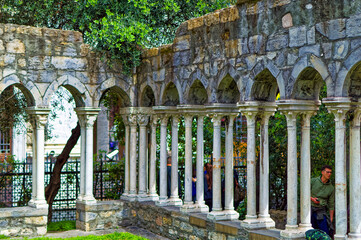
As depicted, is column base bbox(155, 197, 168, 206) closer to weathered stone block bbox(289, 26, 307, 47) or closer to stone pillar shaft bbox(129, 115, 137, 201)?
stone pillar shaft bbox(129, 115, 137, 201)

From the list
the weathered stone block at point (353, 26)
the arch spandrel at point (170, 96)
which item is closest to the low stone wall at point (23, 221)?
the arch spandrel at point (170, 96)

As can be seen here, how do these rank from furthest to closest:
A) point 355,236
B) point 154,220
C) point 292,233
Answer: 1. point 154,220
2. point 292,233
3. point 355,236

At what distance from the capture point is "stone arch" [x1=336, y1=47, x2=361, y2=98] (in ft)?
23.8

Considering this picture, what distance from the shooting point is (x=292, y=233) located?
26.6ft

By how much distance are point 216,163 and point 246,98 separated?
1485 mm

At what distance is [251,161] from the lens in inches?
361

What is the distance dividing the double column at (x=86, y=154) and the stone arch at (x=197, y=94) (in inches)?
87.8

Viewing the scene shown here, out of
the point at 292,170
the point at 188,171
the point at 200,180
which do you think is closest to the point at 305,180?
the point at 292,170

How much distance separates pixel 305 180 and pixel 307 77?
1442mm

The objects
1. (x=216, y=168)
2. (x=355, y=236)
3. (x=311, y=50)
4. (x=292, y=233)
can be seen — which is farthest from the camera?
(x=216, y=168)

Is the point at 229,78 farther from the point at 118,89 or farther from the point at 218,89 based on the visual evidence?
the point at 118,89

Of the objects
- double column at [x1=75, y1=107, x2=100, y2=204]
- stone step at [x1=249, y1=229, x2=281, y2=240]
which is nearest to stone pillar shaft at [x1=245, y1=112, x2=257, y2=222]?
stone step at [x1=249, y1=229, x2=281, y2=240]

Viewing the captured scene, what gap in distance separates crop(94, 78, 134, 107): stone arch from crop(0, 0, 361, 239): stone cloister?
0.02 meters

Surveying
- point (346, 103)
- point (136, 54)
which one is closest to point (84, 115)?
point (136, 54)
